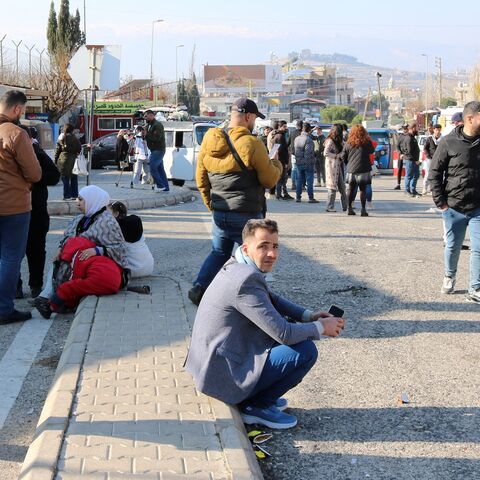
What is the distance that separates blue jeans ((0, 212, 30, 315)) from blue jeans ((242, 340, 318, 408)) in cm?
329

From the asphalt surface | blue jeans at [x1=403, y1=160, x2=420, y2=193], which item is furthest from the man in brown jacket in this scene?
blue jeans at [x1=403, y1=160, x2=420, y2=193]

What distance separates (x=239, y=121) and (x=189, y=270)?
3.19 metres

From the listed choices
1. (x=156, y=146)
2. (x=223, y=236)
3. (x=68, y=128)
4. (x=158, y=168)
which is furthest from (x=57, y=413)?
(x=158, y=168)

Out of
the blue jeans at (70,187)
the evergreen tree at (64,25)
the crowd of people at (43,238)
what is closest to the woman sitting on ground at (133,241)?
the crowd of people at (43,238)

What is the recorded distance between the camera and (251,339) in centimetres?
509

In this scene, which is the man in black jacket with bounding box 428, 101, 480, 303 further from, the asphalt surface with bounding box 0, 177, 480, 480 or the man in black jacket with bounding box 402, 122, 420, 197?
the man in black jacket with bounding box 402, 122, 420, 197

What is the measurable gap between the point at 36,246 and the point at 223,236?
223 centimetres

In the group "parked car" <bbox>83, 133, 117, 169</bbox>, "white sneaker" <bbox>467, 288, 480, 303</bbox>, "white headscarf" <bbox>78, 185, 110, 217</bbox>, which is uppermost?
"parked car" <bbox>83, 133, 117, 169</bbox>

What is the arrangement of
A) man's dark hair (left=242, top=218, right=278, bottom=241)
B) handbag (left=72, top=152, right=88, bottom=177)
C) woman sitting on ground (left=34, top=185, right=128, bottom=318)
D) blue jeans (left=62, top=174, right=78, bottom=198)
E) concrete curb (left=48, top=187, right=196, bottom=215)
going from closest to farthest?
man's dark hair (left=242, top=218, right=278, bottom=241) → woman sitting on ground (left=34, top=185, right=128, bottom=318) → concrete curb (left=48, top=187, right=196, bottom=215) → handbag (left=72, top=152, right=88, bottom=177) → blue jeans (left=62, top=174, right=78, bottom=198)

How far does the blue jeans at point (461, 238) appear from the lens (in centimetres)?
859

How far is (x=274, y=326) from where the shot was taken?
4.93m

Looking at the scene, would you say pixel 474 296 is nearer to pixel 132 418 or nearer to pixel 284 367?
pixel 284 367

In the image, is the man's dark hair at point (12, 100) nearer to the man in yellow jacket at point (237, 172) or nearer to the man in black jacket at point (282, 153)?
the man in yellow jacket at point (237, 172)

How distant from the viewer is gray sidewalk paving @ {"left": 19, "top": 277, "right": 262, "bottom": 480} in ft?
13.6
